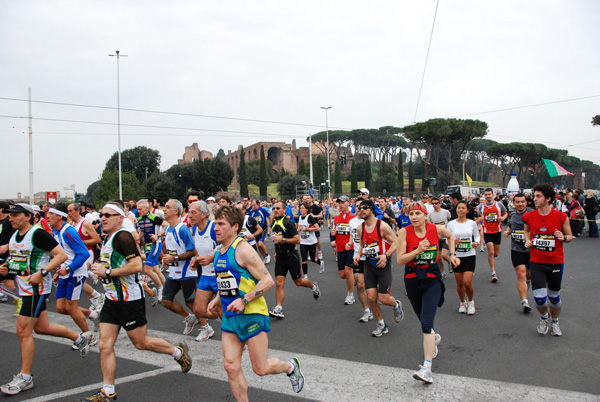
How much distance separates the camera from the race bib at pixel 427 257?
4.55 meters

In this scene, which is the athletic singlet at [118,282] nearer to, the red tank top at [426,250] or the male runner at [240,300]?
the male runner at [240,300]

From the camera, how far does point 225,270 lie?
138 inches

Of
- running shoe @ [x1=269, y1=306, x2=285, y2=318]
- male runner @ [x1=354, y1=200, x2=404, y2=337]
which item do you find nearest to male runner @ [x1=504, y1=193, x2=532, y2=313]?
male runner @ [x1=354, y1=200, x2=404, y2=337]

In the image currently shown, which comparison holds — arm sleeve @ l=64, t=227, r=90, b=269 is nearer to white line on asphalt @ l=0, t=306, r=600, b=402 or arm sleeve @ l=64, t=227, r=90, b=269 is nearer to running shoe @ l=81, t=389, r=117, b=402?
white line on asphalt @ l=0, t=306, r=600, b=402

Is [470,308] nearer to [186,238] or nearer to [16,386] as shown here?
[186,238]

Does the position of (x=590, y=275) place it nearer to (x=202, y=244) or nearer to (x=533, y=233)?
(x=533, y=233)

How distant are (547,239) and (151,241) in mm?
7365

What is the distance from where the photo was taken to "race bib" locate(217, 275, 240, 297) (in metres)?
3.48

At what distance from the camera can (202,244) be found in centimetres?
555

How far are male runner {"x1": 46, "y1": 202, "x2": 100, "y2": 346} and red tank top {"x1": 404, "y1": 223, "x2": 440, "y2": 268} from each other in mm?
3965

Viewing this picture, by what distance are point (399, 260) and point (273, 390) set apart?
1993 millimetres

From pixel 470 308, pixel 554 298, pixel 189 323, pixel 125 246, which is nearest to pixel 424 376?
pixel 554 298

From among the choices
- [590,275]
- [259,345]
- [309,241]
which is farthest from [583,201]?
[259,345]

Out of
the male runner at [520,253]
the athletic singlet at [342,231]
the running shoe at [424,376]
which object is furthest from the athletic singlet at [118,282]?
the male runner at [520,253]
